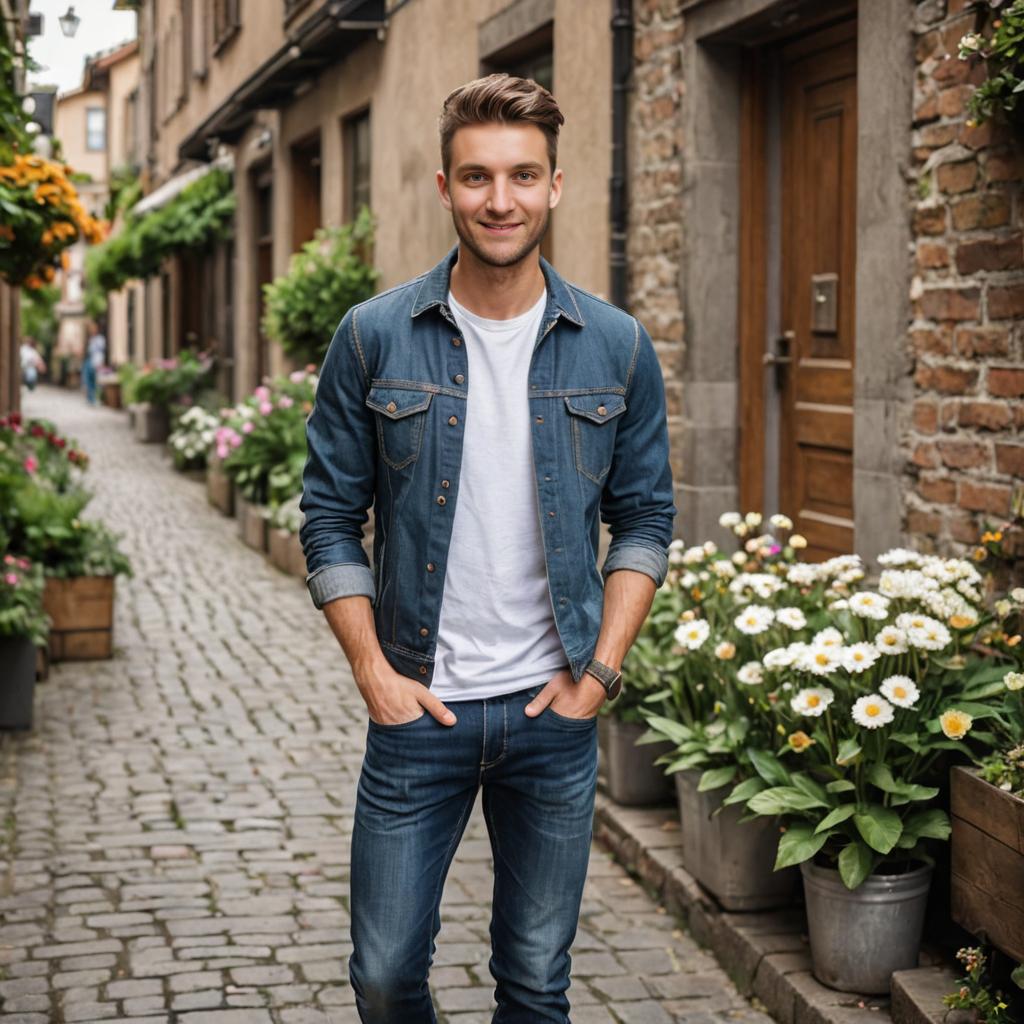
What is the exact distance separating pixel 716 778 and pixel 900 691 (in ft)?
2.35

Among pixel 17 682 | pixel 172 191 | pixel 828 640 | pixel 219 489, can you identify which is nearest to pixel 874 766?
pixel 828 640

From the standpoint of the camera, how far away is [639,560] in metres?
2.94

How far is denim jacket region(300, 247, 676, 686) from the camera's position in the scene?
9.27 feet

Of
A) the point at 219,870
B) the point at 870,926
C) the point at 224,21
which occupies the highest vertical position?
the point at 224,21

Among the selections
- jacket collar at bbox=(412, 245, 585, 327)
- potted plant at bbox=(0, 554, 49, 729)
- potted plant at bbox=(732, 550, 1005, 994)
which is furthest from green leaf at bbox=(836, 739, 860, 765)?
potted plant at bbox=(0, 554, 49, 729)

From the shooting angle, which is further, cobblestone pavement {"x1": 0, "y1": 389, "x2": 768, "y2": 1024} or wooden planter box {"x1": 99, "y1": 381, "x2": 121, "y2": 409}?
wooden planter box {"x1": 99, "y1": 381, "x2": 121, "y2": 409}

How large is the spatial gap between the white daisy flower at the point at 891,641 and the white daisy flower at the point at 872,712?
0.14 metres

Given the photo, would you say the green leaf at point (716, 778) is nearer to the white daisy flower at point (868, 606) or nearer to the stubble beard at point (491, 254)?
the white daisy flower at point (868, 606)

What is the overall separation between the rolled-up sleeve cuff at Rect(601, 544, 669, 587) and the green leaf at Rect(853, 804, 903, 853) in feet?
4.04

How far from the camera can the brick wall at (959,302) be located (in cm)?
479

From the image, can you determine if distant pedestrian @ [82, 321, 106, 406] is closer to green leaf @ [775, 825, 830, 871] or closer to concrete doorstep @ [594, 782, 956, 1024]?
concrete doorstep @ [594, 782, 956, 1024]

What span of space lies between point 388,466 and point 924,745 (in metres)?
1.78

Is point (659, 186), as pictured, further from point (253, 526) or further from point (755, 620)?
point (253, 526)

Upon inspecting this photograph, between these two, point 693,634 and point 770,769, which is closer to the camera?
point 770,769
